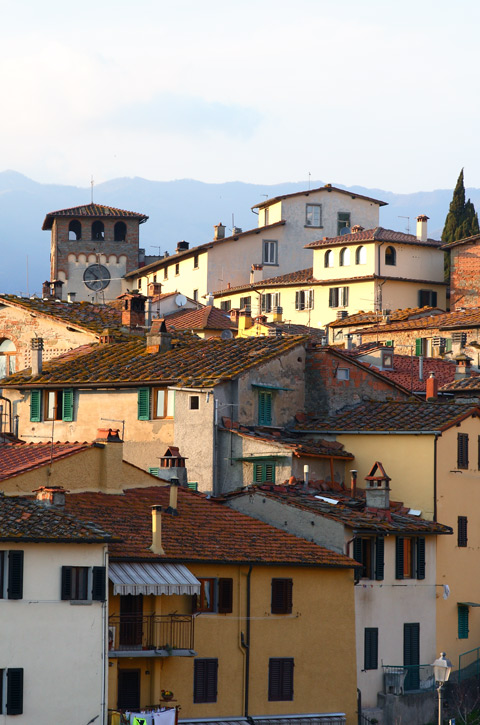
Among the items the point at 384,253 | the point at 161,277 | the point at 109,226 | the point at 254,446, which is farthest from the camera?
the point at 109,226

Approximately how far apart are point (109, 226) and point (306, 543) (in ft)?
223

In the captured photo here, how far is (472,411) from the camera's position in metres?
47.4

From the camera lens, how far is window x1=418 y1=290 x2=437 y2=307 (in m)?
87.3

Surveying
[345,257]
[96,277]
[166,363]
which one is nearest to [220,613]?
[166,363]

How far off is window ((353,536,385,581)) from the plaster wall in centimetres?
963

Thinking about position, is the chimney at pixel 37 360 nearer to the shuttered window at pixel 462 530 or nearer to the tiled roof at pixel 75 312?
the tiled roof at pixel 75 312

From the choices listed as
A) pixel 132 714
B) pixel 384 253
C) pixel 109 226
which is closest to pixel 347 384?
pixel 132 714

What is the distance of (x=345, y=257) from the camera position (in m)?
87.8

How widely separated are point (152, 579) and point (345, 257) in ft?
176

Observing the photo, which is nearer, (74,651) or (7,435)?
(74,651)

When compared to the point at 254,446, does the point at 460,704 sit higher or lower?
lower

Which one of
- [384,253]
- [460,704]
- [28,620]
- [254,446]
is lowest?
[460,704]

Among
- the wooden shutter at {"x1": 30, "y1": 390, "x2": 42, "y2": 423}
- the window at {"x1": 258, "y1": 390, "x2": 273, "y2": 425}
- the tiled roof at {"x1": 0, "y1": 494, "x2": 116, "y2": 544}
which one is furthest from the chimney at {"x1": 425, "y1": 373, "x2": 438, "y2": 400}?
the tiled roof at {"x1": 0, "y1": 494, "x2": 116, "y2": 544}

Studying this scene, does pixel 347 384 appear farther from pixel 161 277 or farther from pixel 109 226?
pixel 109 226
